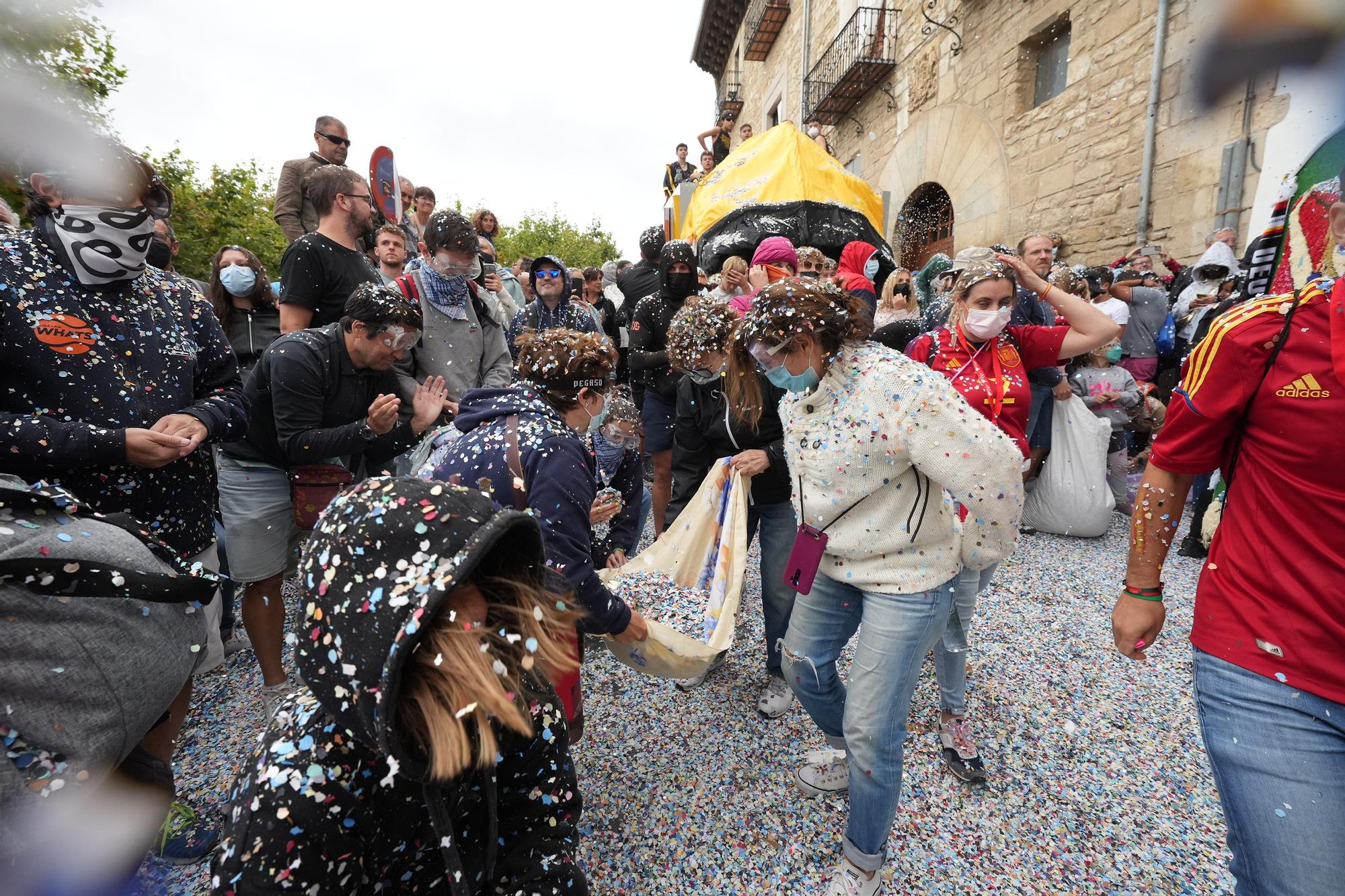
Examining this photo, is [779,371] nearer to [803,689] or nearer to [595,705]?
[803,689]

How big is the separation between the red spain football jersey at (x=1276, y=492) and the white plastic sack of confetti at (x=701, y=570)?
1.51 metres

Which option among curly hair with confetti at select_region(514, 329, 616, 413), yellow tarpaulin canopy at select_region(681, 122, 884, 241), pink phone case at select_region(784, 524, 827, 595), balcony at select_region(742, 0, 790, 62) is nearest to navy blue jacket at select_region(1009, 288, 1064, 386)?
pink phone case at select_region(784, 524, 827, 595)

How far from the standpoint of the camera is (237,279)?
3.43 metres

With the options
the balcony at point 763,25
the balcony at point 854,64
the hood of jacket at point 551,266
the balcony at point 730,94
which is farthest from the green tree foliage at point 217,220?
the balcony at point 730,94

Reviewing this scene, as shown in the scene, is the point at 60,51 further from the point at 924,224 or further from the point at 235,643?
the point at 924,224

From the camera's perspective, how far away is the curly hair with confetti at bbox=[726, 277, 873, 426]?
1883 mm

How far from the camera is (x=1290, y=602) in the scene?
1.23 meters

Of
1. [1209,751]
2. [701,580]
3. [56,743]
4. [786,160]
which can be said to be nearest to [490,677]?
[56,743]

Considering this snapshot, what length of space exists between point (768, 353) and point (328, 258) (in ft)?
8.54

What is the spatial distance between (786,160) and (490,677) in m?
7.79

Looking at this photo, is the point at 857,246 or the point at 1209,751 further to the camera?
the point at 857,246

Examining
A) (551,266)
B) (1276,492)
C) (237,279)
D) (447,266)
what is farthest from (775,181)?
(1276,492)

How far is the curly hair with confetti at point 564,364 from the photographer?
196cm

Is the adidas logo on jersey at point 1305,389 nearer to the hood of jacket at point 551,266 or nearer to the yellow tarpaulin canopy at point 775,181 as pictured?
the hood of jacket at point 551,266
